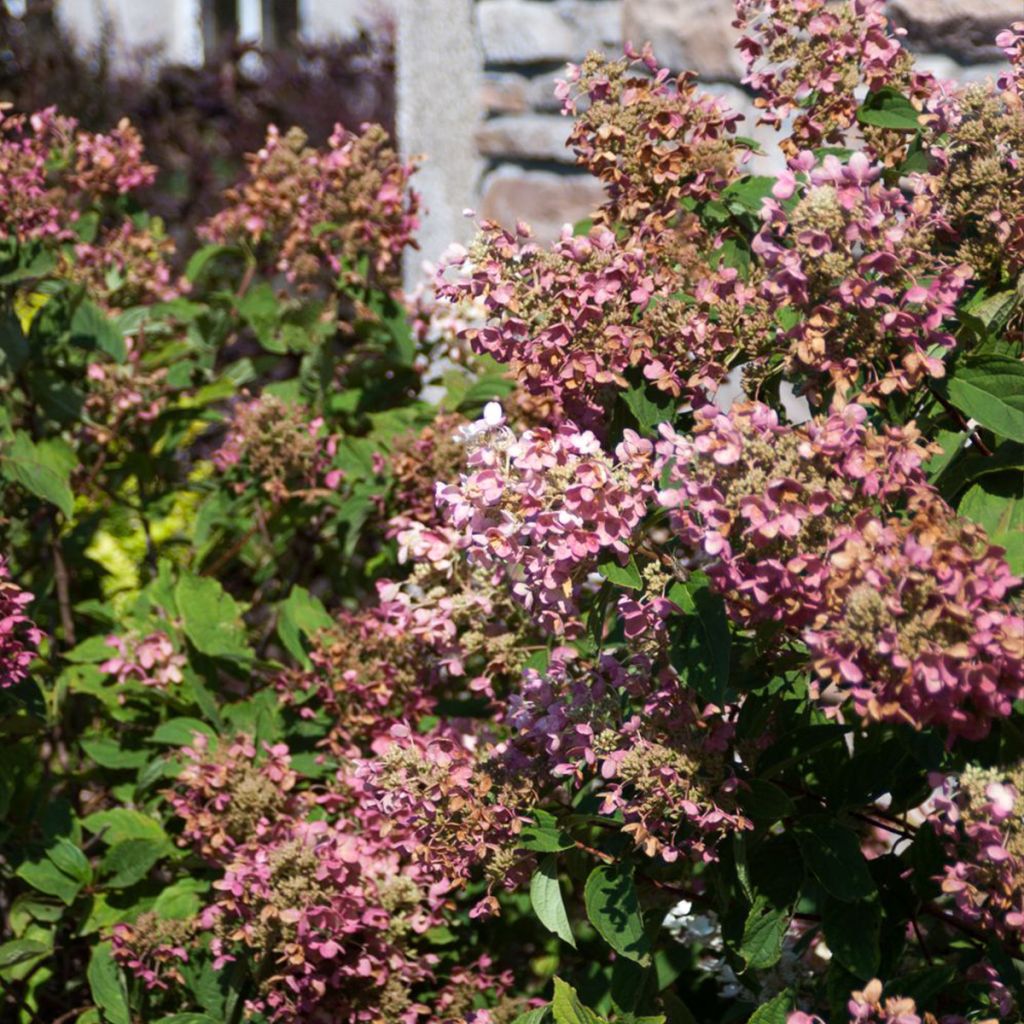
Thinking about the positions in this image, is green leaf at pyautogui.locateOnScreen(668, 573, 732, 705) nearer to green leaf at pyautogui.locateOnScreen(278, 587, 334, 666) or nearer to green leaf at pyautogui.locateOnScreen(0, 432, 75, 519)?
green leaf at pyautogui.locateOnScreen(278, 587, 334, 666)

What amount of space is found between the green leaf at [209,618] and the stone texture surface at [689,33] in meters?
1.45

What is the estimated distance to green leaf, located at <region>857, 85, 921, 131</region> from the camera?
1.56 metres

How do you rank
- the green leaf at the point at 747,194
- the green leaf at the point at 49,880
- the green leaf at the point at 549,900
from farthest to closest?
1. the green leaf at the point at 49,880
2. the green leaf at the point at 747,194
3. the green leaf at the point at 549,900

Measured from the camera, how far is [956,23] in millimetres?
2500

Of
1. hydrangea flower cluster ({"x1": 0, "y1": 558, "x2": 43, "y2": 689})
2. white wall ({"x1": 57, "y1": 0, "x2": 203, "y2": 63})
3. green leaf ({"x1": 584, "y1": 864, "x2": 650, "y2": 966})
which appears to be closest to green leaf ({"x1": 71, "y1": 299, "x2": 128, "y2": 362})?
hydrangea flower cluster ({"x1": 0, "y1": 558, "x2": 43, "y2": 689})

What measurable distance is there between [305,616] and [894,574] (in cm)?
121

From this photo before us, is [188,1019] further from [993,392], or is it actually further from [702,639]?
[993,392]

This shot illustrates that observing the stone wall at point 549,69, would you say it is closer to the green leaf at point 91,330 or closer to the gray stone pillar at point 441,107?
the gray stone pillar at point 441,107

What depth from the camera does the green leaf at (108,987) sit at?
1.83 meters

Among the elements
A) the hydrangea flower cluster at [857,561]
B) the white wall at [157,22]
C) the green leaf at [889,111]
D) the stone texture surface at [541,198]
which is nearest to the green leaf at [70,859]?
the hydrangea flower cluster at [857,561]

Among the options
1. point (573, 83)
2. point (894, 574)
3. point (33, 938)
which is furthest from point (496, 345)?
point (33, 938)

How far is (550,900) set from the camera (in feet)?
5.04

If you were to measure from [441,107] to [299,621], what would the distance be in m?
1.73

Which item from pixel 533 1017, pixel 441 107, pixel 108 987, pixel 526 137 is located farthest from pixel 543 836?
pixel 441 107
